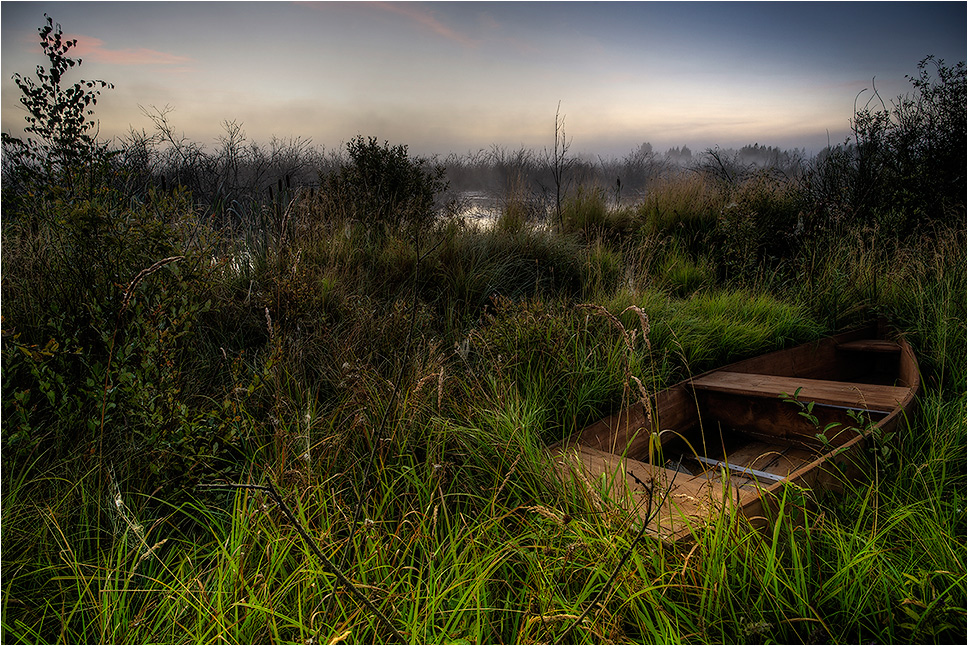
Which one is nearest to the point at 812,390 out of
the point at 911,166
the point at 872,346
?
the point at 872,346

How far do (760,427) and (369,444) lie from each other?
7.36ft

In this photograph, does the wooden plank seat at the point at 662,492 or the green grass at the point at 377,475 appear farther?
the wooden plank seat at the point at 662,492

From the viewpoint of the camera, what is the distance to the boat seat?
3.08 m

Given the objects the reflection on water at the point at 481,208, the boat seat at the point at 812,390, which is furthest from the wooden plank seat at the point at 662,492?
the reflection on water at the point at 481,208

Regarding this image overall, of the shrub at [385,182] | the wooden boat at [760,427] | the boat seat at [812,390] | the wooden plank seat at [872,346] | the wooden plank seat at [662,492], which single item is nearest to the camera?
the wooden plank seat at [662,492]

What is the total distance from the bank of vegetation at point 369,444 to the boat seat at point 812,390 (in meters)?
0.20

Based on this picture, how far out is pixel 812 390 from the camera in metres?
3.28

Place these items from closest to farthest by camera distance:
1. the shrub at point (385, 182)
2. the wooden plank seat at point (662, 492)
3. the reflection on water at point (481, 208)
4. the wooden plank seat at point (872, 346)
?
the wooden plank seat at point (662, 492) → the wooden plank seat at point (872, 346) → the shrub at point (385, 182) → the reflection on water at point (481, 208)

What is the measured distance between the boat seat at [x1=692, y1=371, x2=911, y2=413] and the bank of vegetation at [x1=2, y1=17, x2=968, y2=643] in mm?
202

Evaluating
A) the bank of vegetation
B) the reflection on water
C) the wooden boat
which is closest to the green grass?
the bank of vegetation

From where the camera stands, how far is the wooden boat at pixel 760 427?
2.29m

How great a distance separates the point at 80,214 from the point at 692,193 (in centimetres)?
792

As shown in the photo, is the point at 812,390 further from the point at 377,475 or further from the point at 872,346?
the point at 377,475

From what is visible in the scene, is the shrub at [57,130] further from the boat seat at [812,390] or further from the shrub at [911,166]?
the shrub at [911,166]
